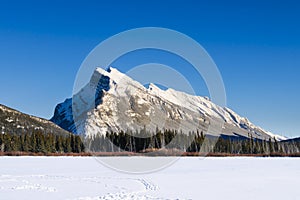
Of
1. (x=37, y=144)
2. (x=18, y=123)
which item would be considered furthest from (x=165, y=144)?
(x=18, y=123)

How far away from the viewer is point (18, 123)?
534ft

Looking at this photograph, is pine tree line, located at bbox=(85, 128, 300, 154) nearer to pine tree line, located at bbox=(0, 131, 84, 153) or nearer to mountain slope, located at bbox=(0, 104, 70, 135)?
pine tree line, located at bbox=(0, 131, 84, 153)

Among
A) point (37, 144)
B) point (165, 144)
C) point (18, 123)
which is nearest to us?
point (37, 144)

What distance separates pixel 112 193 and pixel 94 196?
0.84 metres

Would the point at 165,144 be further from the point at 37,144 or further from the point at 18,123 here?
the point at 18,123

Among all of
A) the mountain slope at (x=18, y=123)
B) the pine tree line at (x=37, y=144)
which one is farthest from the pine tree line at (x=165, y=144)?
the mountain slope at (x=18, y=123)

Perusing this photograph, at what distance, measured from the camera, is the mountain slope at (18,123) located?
155375 mm

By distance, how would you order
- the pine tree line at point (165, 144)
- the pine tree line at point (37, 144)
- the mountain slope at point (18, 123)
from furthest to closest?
the mountain slope at point (18, 123)
the pine tree line at point (165, 144)
the pine tree line at point (37, 144)

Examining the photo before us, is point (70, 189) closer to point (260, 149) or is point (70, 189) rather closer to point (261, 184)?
point (261, 184)

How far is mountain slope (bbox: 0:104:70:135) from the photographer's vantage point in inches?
6117

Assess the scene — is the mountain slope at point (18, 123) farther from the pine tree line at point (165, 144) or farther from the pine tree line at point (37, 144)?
the pine tree line at point (37, 144)

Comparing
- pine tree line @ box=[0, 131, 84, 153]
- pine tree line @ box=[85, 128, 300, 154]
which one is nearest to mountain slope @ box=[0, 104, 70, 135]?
pine tree line @ box=[85, 128, 300, 154]

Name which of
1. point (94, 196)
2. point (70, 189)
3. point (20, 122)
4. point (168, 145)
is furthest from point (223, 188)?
point (20, 122)

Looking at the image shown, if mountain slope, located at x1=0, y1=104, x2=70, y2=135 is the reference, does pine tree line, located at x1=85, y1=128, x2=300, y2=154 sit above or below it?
below
